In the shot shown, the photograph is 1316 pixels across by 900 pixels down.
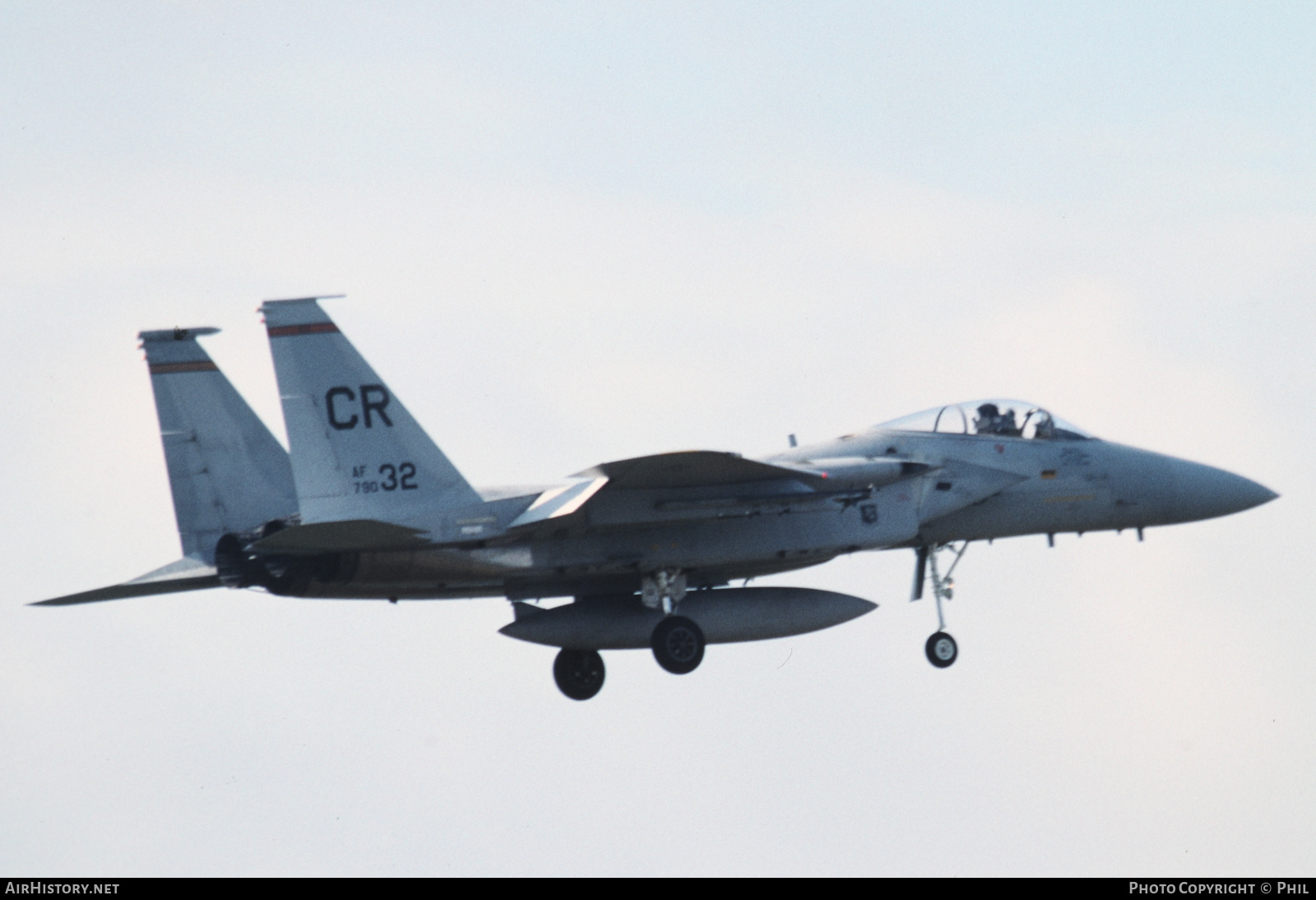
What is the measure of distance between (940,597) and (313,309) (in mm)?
7488

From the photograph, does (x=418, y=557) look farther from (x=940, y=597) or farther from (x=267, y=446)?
(x=940, y=597)

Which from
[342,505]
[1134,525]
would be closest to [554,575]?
[342,505]

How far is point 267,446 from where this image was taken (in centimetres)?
2011

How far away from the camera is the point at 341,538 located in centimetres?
1697

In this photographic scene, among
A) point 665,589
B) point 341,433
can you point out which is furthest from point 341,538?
point 665,589

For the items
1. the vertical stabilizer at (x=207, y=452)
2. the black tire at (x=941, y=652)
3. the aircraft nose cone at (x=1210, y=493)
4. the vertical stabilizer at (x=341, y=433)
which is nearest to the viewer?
the vertical stabilizer at (x=341, y=433)

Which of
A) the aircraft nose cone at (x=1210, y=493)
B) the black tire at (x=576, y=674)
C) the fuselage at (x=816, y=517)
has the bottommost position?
→ the black tire at (x=576, y=674)

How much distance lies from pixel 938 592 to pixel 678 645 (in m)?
3.33

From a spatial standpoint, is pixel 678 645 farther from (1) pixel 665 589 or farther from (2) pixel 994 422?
(2) pixel 994 422

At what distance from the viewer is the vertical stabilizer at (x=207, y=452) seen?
64.0ft

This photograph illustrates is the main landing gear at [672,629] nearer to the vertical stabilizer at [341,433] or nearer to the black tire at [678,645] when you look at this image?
the black tire at [678,645]

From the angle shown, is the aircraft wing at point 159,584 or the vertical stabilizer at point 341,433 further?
the aircraft wing at point 159,584

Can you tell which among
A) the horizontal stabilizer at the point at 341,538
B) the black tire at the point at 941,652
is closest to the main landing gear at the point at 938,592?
the black tire at the point at 941,652

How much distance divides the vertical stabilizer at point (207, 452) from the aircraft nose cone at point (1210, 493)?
9767mm
